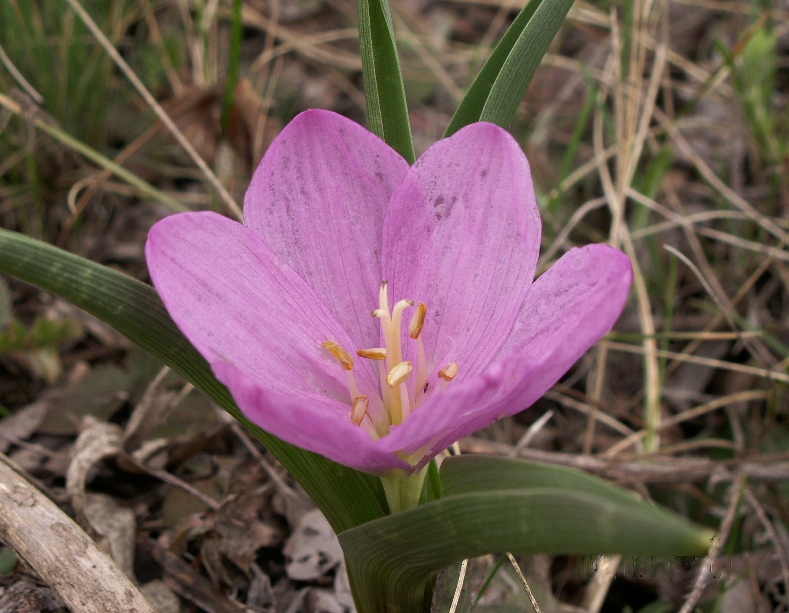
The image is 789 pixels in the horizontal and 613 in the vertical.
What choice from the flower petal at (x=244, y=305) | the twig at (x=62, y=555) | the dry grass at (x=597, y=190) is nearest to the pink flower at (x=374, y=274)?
the flower petal at (x=244, y=305)

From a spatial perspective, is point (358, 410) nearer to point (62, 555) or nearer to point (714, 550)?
point (62, 555)

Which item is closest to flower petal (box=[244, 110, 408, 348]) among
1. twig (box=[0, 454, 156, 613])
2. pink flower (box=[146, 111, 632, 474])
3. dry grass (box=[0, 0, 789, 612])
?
pink flower (box=[146, 111, 632, 474])

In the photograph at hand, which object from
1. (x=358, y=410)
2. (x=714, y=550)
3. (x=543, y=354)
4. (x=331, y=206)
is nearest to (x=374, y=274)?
(x=331, y=206)

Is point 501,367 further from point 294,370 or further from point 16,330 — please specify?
point 16,330

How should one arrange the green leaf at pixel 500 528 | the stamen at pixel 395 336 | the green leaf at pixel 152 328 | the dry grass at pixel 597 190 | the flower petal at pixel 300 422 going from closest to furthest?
the green leaf at pixel 500 528 → the flower petal at pixel 300 422 → the green leaf at pixel 152 328 → the stamen at pixel 395 336 → the dry grass at pixel 597 190

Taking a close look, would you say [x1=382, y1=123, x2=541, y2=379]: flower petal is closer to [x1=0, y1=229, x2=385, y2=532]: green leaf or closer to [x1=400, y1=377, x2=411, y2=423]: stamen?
[x1=400, y1=377, x2=411, y2=423]: stamen

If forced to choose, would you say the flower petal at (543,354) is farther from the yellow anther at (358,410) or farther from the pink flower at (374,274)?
the yellow anther at (358,410)

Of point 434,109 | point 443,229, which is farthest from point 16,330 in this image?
point 434,109
